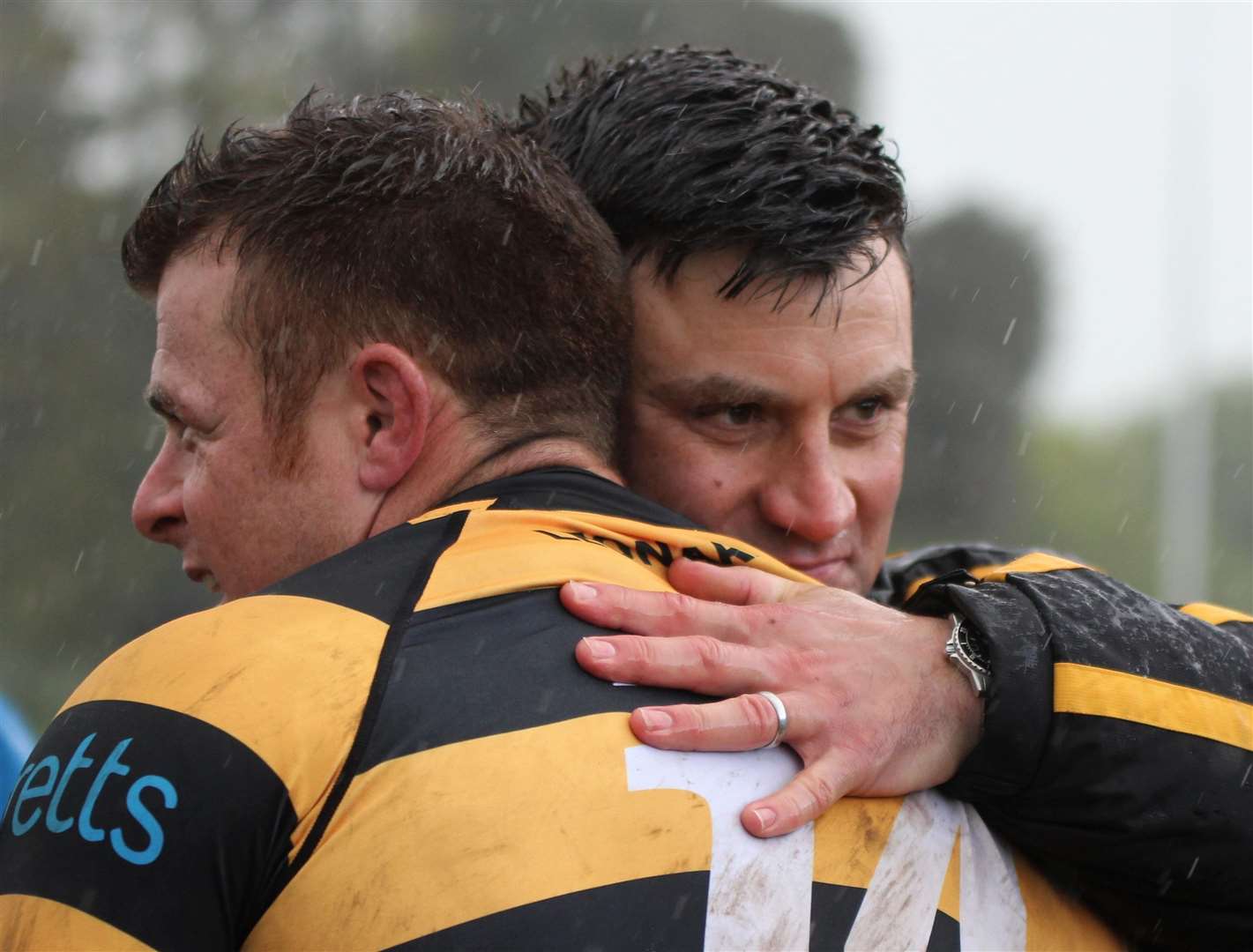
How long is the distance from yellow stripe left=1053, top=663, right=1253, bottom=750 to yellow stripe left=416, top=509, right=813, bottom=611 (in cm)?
49

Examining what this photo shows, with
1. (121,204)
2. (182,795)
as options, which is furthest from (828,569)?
(121,204)

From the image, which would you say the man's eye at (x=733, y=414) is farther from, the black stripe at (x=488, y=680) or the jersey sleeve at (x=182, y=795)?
the jersey sleeve at (x=182, y=795)

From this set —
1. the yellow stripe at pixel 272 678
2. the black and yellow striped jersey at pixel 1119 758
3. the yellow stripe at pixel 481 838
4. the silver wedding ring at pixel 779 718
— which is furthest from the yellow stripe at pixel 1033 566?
the yellow stripe at pixel 272 678

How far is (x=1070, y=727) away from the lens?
185cm

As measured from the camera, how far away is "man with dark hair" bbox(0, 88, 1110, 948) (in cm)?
146

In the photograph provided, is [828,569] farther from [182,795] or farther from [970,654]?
[182,795]

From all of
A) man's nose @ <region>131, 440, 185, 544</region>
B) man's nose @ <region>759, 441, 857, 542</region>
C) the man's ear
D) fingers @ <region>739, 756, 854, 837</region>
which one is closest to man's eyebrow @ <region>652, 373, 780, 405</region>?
man's nose @ <region>759, 441, 857, 542</region>

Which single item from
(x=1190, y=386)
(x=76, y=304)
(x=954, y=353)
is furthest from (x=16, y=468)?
(x=1190, y=386)

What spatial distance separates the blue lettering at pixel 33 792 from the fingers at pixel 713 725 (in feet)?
2.04

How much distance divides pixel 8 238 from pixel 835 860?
9573 mm

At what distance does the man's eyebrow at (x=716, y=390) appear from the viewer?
8.60 ft

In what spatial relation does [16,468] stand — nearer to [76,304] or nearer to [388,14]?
[76,304]

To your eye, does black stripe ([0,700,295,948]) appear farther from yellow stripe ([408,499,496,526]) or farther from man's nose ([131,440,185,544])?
man's nose ([131,440,185,544])

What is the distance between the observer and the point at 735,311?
2.59 metres
